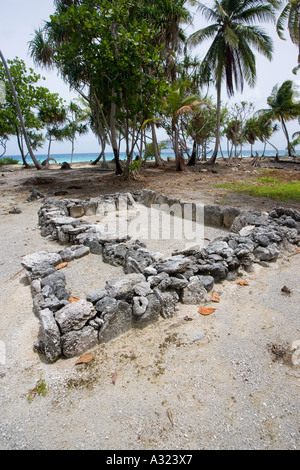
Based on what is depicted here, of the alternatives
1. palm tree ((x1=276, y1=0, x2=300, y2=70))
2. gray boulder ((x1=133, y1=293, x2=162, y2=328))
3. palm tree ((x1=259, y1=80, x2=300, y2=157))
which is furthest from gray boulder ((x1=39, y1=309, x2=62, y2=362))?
palm tree ((x1=259, y1=80, x2=300, y2=157))

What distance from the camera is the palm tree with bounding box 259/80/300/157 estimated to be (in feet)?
81.3

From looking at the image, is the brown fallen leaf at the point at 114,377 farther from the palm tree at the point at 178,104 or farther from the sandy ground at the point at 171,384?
the palm tree at the point at 178,104

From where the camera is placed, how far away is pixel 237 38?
14.9 m

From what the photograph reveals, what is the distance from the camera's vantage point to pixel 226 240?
4336mm

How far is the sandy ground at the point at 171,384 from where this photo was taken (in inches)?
66.6

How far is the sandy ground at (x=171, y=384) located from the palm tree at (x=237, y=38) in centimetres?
1735

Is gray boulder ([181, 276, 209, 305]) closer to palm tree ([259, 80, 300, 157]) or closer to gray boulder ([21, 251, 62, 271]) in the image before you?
gray boulder ([21, 251, 62, 271])

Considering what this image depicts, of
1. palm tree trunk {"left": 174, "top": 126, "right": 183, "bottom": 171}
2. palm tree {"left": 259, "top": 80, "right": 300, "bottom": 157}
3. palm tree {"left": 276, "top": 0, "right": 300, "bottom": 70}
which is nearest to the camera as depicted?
palm tree {"left": 276, "top": 0, "right": 300, "bottom": 70}

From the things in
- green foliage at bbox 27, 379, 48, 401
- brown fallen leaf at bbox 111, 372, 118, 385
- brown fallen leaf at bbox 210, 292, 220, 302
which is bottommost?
green foliage at bbox 27, 379, 48, 401

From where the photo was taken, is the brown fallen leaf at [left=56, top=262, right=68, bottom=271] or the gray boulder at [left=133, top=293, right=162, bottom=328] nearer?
the gray boulder at [left=133, top=293, right=162, bottom=328]

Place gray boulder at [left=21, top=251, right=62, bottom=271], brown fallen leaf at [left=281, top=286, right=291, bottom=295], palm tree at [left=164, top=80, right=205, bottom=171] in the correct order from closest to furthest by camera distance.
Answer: brown fallen leaf at [left=281, top=286, right=291, bottom=295], gray boulder at [left=21, top=251, right=62, bottom=271], palm tree at [left=164, top=80, right=205, bottom=171]

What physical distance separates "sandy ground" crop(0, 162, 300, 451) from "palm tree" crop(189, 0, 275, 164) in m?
17.3

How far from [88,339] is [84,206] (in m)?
4.93

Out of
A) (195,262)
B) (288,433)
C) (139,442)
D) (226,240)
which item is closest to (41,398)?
(139,442)
